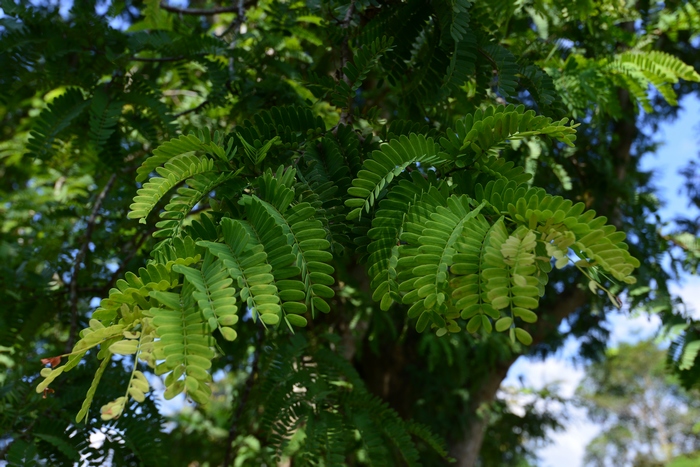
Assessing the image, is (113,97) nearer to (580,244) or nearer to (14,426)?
(14,426)

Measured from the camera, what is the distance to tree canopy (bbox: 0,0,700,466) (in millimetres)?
753

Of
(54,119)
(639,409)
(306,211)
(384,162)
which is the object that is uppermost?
(639,409)

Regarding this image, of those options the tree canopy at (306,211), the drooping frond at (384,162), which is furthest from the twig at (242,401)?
the drooping frond at (384,162)

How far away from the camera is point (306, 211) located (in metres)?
0.86

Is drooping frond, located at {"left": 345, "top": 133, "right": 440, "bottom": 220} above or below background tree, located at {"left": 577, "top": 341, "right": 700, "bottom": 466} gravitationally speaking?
below

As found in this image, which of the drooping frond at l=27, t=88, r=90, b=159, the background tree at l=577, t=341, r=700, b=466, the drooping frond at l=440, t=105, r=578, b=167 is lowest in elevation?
the drooping frond at l=440, t=105, r=578, b=167

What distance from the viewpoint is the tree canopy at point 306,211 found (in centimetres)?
75

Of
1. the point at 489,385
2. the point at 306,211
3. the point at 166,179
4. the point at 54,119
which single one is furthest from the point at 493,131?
the point at 489,385

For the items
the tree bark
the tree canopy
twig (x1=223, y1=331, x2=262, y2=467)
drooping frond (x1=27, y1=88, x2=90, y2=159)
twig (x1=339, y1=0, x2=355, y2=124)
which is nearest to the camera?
the tree canopy

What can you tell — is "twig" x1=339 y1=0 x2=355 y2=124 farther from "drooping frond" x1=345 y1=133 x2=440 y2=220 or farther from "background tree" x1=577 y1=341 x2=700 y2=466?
"background tree" x1=577 y1=341 x2=700 y2=466

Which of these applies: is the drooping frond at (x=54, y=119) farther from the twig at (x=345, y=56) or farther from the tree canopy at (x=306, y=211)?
the twig at (x=345, y=56)

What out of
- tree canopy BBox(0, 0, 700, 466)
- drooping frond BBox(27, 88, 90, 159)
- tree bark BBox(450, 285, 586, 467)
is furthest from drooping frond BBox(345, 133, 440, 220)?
tree bark BBox(450, 285, 586, 467)

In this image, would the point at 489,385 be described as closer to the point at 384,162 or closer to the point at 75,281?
the point at 75,281

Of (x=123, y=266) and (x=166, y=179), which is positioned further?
(x=123, y=266)
